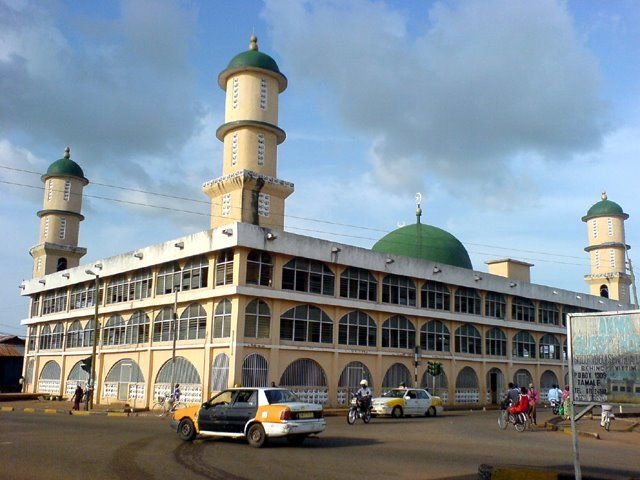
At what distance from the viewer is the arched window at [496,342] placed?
43000 mm

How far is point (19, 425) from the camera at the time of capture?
67.4ft

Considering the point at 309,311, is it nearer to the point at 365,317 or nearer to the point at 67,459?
the point at 365,317

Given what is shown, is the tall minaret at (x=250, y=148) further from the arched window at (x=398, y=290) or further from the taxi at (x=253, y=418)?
the taxi at (x=253, y=418)

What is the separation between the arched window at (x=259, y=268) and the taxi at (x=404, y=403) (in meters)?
7.71

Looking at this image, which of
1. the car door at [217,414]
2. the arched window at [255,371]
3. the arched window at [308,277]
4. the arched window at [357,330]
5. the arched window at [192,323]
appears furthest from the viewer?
the arched window at [357,330]

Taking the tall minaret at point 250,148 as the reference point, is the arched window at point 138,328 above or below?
below

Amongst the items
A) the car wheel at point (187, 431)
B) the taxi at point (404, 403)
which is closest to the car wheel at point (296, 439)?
the car wheel at point (187, 431)

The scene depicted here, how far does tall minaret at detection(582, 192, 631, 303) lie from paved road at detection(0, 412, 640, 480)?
39.8 meters

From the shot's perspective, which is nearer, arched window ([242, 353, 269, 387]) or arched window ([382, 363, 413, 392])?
arched window ([242, 353, 269, 387])

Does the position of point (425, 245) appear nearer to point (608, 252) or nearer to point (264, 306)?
point (264, 306)

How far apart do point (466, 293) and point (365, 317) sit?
926cm

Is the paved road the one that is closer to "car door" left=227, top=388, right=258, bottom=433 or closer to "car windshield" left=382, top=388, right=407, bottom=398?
"car door" left=227, top=388, right=258, bottom=433

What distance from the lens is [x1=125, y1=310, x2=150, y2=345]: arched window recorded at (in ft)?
118

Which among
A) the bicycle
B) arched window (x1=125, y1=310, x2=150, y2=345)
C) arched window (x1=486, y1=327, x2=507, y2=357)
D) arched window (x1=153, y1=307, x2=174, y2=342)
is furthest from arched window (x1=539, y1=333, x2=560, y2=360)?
arched window (x1=125, y1=310, x2=150, y2=345)
